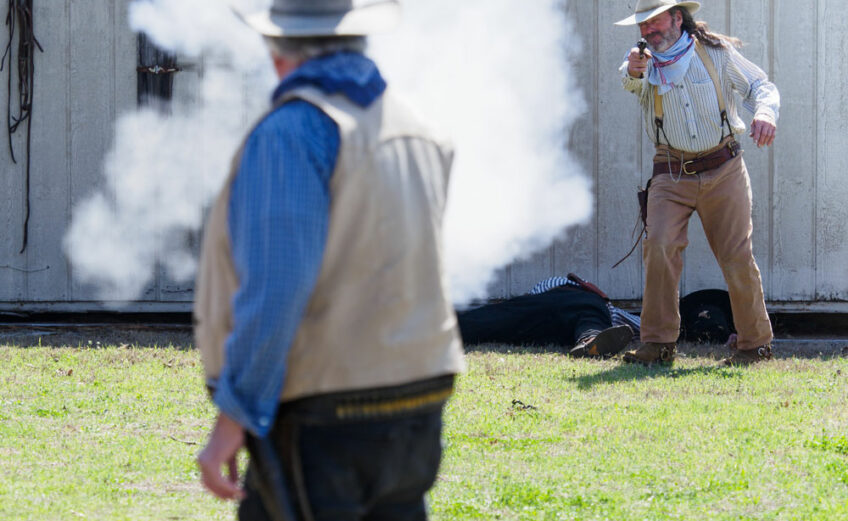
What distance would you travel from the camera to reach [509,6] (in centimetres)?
841

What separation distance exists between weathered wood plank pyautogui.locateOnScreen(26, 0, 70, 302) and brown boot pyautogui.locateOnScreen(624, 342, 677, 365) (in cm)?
456

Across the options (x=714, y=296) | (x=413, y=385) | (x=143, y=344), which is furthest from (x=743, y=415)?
(x=143, y=344)

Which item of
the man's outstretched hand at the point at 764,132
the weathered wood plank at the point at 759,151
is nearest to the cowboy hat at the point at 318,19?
the man's outstretched hand at the point at 764,132

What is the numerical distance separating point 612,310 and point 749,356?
1320 millimetres

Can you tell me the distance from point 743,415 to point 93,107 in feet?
18.7

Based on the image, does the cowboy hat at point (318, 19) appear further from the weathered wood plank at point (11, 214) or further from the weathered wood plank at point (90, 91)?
the weathered wood plank at point (11, 214)

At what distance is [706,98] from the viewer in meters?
6.58

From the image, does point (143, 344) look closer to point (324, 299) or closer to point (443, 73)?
point (443, 73)

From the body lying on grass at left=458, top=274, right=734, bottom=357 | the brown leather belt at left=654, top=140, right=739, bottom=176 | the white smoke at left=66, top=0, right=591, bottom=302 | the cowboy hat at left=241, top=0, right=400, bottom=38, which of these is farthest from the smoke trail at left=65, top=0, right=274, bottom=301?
the cowboy hat at left=241, top=0, right=400, bottom=38

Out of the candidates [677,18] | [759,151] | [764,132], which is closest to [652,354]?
[764,132]

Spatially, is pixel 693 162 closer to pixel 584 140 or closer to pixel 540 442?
pixel 584 140

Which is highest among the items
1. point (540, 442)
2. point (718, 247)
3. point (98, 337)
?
point (718, 247)

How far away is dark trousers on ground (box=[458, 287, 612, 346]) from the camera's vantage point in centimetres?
750

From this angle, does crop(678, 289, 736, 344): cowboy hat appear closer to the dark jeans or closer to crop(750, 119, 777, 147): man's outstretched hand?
crop(750, 119, 777, 147): man's outstretched hand
